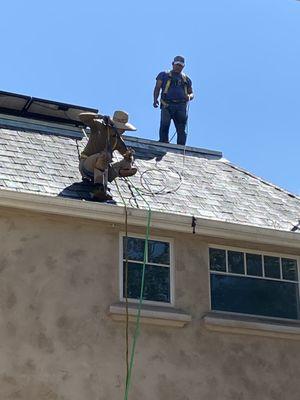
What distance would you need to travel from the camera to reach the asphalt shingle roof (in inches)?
526

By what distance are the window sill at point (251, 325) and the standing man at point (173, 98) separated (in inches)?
218

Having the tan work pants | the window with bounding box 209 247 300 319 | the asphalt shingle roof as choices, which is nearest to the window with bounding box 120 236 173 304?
the asphalt shingle roof

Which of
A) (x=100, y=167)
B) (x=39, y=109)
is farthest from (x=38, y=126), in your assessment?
(x=100, y=167)

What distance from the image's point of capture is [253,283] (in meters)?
13.5

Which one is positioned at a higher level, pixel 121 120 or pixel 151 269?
pixel 121 120

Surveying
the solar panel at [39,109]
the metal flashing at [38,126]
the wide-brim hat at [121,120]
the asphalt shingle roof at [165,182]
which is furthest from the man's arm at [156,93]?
the wide-brim hat at [121,120]

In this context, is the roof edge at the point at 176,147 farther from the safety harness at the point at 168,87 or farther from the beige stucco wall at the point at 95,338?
the beige stucco wall at the point at 95,338

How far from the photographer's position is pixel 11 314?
11.8 m

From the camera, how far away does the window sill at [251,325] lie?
1277cm

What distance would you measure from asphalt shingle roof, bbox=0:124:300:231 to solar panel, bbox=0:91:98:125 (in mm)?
1065

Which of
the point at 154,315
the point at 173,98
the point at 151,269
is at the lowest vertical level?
the point at 154,315

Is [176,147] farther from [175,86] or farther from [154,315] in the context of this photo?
[154,315]

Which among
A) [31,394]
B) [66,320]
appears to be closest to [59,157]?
[66,320]

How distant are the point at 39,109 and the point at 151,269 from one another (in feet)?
15.9
